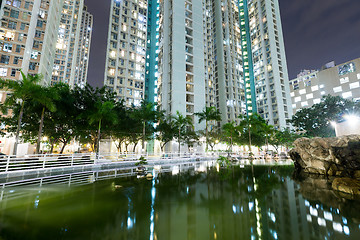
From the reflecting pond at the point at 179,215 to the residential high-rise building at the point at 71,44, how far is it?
6044cm

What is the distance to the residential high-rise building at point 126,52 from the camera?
56469 millimetres

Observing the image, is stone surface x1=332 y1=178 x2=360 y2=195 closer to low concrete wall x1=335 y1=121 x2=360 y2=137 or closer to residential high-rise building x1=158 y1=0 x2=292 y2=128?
low concrete wall x1=335 y1=121 x2=360 y2=137

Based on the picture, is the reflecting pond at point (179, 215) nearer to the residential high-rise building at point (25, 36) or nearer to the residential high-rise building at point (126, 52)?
the residential high-rise building at point (126, 52)

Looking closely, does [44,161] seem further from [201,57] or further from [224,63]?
[224,63]

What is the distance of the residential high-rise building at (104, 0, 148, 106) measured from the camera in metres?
56.5

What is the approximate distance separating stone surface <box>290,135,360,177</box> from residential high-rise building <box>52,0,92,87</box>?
210 feet

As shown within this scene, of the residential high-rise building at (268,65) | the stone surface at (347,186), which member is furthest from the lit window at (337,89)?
the stone surface at (347,186)

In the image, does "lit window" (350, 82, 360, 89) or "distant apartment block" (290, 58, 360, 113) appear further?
"distant apartment block" (290, 58, 360, 113)

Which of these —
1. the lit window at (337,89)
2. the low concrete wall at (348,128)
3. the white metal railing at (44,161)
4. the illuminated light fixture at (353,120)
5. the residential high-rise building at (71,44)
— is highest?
the residential high-rise building at (71,44)

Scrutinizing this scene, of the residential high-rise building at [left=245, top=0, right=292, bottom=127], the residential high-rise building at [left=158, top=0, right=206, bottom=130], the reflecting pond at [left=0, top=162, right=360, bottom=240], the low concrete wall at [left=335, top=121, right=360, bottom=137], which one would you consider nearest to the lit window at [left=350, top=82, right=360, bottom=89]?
the residential high-rise building at [left=245, top=0, right=292, bottom=127]

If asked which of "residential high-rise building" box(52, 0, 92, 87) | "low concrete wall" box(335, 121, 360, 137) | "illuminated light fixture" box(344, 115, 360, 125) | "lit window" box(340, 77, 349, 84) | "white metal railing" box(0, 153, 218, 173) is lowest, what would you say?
"white metal railing" box(0, 153, 218, 173)

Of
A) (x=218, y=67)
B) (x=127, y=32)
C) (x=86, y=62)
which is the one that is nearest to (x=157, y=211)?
(x=127, y=32)

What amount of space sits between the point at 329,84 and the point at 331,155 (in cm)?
9201

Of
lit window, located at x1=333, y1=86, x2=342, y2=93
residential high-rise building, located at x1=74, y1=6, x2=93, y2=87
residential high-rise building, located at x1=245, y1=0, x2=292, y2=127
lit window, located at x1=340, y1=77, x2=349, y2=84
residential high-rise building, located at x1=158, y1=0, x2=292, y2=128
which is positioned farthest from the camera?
residential high-rise building, located at x1=74, y1=6, x2=93, y2=87
